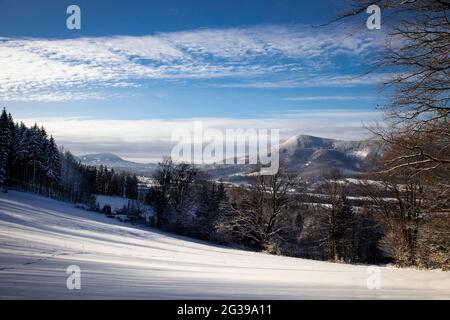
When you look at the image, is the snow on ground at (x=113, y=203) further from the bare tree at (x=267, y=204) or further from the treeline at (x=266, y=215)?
the bare tree at (x=267, y=204)

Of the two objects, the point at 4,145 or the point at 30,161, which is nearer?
the point at 4,145

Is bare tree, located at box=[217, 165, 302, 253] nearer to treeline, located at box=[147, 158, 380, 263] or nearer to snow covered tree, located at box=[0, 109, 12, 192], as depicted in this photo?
treeline, located at box=[147, 158, 380, 263]

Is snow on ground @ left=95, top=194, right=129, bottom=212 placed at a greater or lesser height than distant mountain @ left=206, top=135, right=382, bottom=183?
lesser

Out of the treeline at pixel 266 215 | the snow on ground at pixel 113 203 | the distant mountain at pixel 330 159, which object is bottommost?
the snow on ground at pixel 113 203

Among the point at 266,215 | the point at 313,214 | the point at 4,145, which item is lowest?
the point at 313,214

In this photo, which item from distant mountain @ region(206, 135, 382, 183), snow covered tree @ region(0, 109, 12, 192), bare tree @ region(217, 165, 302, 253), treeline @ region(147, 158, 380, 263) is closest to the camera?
distant mountain @ region(206, 135, 382, 183)

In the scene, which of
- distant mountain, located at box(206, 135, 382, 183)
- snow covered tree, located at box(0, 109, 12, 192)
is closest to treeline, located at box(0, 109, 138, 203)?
snow covered tree, located at box(0, 109, 12, 192)

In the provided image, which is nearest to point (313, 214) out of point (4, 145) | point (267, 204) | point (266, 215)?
point (266, 215)

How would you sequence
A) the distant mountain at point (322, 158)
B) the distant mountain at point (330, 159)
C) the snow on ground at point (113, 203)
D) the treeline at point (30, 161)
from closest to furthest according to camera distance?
the distant mountain at point (330, 159) < the distant mountain at point (322, 158) < the treeline at point (30, 161) < the snow on ground at point (113, 203)

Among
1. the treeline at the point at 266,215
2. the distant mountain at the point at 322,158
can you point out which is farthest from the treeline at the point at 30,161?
the distant mountain at the point at 322,158

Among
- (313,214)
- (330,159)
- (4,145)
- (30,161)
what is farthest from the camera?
(30,161)

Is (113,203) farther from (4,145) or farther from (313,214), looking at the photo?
(313,214)
